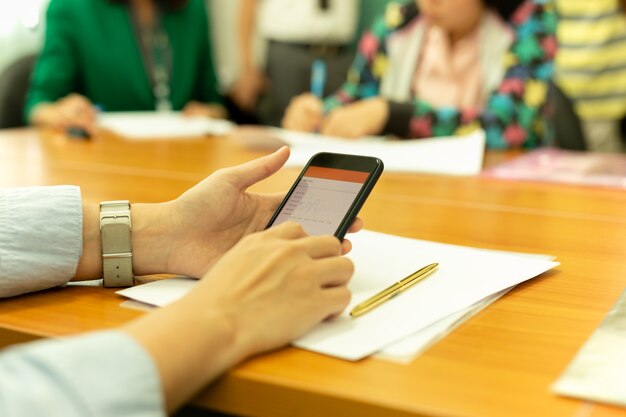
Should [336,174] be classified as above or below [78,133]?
above

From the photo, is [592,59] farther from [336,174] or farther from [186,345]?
[186,345]

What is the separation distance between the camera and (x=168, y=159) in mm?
1507

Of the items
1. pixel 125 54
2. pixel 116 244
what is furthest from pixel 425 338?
pixel 125 54

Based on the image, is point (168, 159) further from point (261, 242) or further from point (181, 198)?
point (261, 242)

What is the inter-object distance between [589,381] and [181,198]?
41 cm

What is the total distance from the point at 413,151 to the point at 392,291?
33.1 inches

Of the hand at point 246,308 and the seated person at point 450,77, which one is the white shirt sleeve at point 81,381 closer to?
the hand at point 246,308

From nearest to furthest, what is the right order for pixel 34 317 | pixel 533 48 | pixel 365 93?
pixel 34 317 < pixel 533 48 < pixel 365 93

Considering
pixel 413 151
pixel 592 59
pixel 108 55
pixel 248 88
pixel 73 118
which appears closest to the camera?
pixel 413 151

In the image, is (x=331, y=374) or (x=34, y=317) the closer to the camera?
(x=331, y=374)

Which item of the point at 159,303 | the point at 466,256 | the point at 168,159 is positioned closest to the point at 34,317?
the point at 159,303

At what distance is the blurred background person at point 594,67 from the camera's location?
7.35ft

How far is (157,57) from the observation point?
255cm

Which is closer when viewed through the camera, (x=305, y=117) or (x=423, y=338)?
(x=423, y=338)
